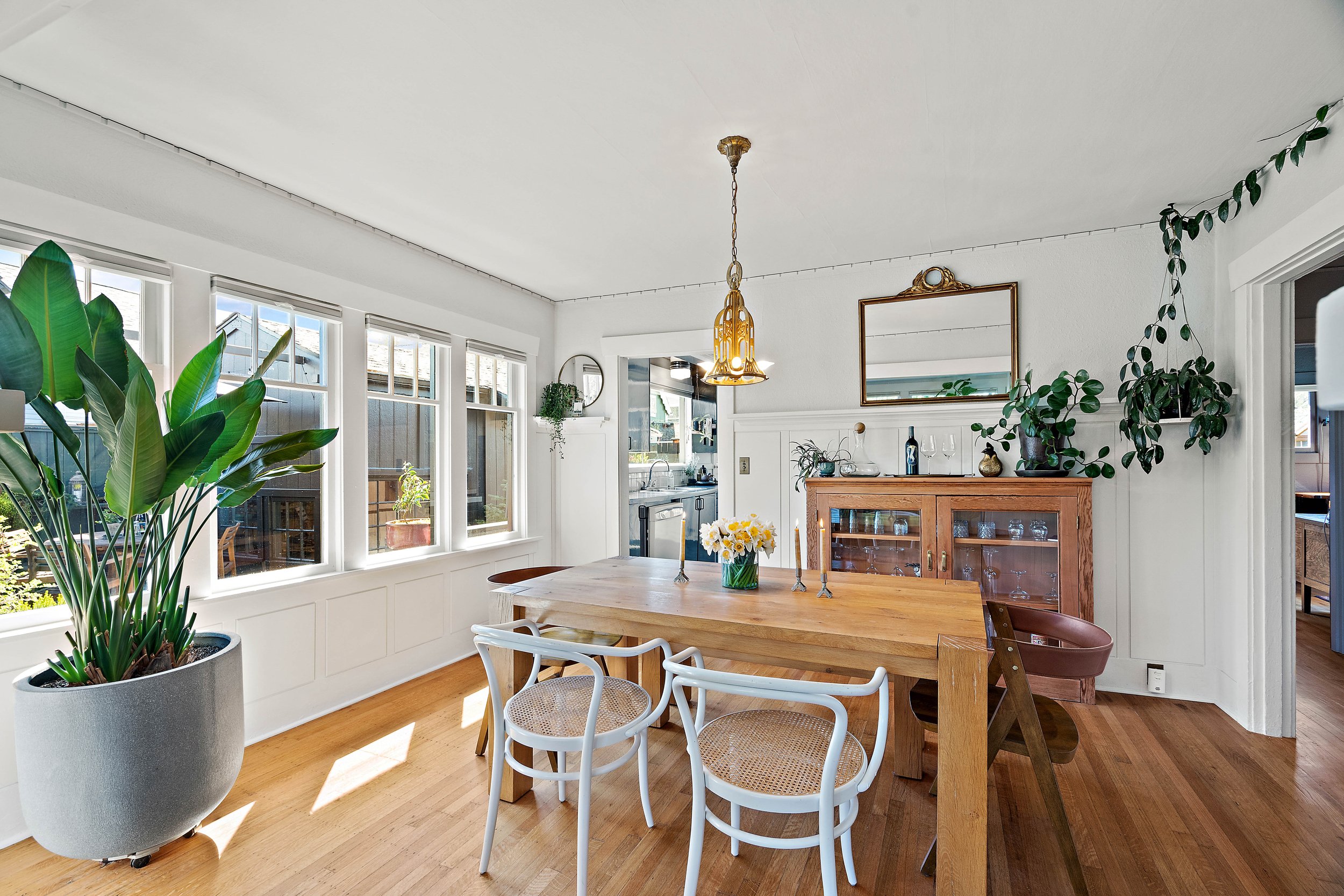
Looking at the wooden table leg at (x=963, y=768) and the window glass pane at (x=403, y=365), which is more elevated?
the window glass pane at (x=403, y=365)

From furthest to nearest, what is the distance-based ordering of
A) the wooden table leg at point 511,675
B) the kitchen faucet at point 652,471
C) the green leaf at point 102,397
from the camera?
the kitchen faucet at point 652,471 < the wooden table leg at point 511,675 < the green leaf at point 102,397

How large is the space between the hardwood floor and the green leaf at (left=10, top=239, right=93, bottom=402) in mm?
1580

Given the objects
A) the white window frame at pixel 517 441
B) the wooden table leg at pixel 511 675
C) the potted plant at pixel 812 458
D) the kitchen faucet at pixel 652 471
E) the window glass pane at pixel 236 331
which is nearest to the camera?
the wooden table leg at pixel 511 675

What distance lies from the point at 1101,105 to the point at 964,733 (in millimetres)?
2286

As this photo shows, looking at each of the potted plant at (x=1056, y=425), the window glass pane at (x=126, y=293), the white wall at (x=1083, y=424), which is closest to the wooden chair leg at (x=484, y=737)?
the window glass pane at (x=126, y=293)

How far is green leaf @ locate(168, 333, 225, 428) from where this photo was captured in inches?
86.6

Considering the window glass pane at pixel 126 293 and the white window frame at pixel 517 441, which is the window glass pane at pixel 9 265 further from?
the white window frame at pixel 517 441

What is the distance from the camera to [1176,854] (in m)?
2.16

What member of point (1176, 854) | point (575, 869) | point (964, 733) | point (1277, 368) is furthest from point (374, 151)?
point (1277, 368)

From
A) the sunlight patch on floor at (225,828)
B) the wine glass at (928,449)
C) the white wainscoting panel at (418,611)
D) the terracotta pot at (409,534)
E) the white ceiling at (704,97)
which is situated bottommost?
the sunlight patch on floor at (225,828)

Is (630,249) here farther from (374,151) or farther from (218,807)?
(218,807)

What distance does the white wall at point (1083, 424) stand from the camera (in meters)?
3.51

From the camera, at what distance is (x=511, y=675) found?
2479 mm

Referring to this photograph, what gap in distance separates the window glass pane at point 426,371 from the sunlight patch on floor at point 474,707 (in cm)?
183
